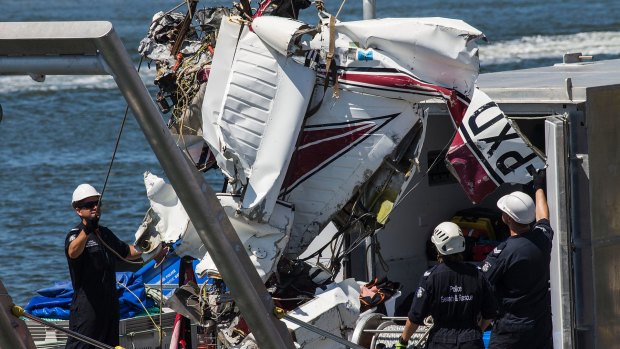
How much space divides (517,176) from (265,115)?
154 cm

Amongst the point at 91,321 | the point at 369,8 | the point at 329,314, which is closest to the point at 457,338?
the point at 329,314

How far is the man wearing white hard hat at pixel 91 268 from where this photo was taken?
6691mm

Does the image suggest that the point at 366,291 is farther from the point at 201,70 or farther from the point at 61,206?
the point at 61,206

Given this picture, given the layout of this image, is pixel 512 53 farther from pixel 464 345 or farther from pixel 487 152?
pixel 464 345

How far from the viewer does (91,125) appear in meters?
30.7

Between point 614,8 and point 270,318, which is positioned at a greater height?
point 270,318

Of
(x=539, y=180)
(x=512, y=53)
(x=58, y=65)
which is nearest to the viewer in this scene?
(x=58, y=65)

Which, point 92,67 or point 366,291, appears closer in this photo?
point 92,67

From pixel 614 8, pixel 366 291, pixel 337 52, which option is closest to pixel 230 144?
pixel 337 52

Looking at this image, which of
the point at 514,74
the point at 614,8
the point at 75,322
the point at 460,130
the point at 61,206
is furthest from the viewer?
the point at 614,8

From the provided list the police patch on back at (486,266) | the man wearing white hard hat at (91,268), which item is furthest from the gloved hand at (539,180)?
the man wearing white hard hat at (91,268)

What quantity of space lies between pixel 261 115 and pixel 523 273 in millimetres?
1757

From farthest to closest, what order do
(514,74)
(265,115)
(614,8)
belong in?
(614,8) < (514,74) < (265,115)

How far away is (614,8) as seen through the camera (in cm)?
4972
